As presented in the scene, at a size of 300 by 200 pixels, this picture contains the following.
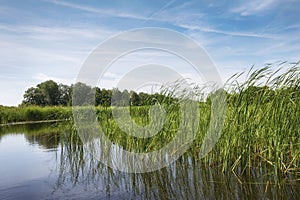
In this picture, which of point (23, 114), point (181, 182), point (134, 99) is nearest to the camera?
point (181, 182)

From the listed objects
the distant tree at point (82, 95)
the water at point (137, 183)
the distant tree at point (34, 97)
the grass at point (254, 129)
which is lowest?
the water at point (137, 183)

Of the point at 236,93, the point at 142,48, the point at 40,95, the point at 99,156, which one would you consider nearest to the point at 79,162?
the point at 99,156

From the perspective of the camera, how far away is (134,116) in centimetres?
626

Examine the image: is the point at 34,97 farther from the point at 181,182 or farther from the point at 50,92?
the point at 181,182

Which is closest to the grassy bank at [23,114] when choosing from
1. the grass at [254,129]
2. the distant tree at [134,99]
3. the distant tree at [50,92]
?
the distant tree at [50,92]

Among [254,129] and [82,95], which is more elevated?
[82,95]

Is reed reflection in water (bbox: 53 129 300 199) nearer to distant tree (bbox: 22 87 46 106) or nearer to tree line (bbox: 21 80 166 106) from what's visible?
tree line (bbox: 21 80 166 106)

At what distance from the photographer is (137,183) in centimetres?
459

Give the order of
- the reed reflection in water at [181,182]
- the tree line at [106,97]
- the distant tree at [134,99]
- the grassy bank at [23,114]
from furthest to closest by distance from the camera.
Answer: the grassy bank at [23,114]
the distant tree at [134,99]
the tree line at [106,97]
the reed reflection in water at [181,182]

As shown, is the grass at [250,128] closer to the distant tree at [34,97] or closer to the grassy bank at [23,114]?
the grassy bank at [23,114]

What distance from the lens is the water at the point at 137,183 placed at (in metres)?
3.93

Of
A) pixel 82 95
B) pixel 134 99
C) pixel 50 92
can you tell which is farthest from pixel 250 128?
pixel 50 92

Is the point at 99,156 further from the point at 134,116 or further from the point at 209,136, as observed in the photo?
the point at 209,136

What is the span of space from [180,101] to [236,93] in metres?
1.17
